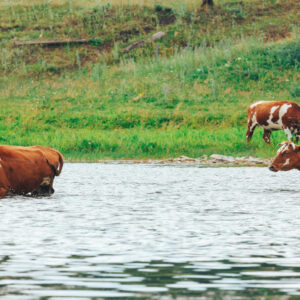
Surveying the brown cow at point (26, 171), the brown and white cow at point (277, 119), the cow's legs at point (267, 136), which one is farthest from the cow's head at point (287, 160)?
the brown and white cow at point (277, 119)

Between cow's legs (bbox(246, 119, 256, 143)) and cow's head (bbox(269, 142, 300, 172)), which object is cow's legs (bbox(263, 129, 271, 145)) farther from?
cow's head (bbox(269, 142, 300, 172))

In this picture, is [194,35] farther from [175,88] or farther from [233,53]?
[175,88]

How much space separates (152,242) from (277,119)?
58.0 ft

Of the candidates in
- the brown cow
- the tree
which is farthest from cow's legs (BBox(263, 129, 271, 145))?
the tree

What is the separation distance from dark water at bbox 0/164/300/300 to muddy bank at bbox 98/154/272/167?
6.47m

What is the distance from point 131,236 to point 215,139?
1616cm

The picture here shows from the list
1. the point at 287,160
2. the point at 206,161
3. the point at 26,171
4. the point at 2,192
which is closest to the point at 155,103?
the point at 206,161

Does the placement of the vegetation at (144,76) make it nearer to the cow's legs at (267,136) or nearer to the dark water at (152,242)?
the cow's legs at (267,136)

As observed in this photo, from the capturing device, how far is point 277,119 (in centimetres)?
2580

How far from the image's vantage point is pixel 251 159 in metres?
23.0

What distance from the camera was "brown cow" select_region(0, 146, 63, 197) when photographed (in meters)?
13.2

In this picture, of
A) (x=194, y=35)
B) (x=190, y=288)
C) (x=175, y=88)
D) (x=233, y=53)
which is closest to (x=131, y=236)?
(x=190, y=288)

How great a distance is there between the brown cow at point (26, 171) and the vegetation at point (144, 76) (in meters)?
10.1

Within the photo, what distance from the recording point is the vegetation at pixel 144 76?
83.8ft
